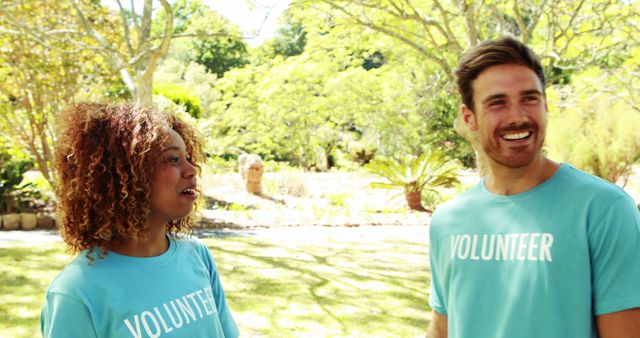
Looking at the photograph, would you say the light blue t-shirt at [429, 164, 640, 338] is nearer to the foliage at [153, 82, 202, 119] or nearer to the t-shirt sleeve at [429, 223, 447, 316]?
the t-shirt sleeve at [429, 223, 447, 316]

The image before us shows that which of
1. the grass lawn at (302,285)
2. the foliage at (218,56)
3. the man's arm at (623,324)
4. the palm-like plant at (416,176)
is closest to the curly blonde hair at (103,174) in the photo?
the man's arm at (623,324)

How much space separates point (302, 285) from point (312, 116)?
15.9 meters

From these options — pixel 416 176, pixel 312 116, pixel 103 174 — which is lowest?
pixel 416 176

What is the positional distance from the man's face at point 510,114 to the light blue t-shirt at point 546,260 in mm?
104

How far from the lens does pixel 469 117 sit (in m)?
1.85

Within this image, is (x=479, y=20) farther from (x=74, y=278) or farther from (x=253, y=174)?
(x=74, y=278)

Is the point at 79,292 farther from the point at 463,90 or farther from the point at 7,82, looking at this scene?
the point at 7,82

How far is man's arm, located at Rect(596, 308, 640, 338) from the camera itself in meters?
1.43

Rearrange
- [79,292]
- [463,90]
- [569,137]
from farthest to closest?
[569,137], [463,90], [79,292]

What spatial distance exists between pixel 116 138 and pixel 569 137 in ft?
47.6

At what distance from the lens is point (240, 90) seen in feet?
77.8

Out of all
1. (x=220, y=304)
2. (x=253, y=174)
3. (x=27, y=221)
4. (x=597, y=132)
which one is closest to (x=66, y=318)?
(x=220, y=304)

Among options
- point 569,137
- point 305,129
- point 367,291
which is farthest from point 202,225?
point 305,129

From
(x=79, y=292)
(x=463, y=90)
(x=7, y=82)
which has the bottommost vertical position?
(x=79, y=292)
